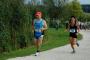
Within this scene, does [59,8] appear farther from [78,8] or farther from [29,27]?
[29,27]

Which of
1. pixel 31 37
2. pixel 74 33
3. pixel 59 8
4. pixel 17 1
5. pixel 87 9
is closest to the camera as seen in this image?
pixel 74 33

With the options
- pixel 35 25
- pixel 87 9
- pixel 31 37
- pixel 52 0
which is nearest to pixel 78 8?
pixel 52 0

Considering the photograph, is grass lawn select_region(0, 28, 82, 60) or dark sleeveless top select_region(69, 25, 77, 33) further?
dark sleeveless top select_region(69, 25, 77, 33)

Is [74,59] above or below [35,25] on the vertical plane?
below

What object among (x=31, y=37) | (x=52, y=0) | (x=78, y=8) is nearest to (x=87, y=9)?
(x=78, y=8)

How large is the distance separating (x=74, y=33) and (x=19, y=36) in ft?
13.9

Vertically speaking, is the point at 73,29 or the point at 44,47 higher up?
the point at 73,29

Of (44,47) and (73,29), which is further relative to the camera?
(44,47)

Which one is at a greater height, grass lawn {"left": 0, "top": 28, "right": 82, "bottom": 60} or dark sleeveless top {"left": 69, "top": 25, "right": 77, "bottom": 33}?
dark sleeveless top {"left": 69, "top": 25, "right": 77, "bottom": 33}

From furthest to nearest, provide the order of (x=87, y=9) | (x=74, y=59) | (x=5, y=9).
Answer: (x=87, y=9) < (x=5, y=9) < (x=74, y=59)

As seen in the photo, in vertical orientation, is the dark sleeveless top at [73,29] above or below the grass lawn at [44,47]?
above

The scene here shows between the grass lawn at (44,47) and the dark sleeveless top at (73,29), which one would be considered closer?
the grass lawn at (44,47)

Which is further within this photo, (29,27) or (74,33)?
(29,27)

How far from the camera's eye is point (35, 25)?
15.6 m
